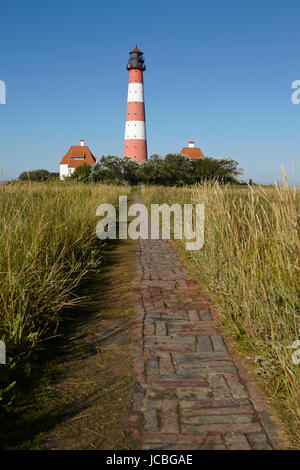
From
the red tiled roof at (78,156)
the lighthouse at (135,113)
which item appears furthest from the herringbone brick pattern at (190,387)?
the red tiled roof at (78,156)

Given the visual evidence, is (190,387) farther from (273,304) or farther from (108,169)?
(108,169)

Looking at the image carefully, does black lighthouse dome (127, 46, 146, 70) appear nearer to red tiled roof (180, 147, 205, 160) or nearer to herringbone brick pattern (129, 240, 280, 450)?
red tiled roof (180, 147, 205, 160)

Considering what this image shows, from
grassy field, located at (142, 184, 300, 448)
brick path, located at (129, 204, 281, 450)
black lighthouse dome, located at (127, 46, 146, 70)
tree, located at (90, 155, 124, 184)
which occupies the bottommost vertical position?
brick path, located at (129, 204, 281, 450)

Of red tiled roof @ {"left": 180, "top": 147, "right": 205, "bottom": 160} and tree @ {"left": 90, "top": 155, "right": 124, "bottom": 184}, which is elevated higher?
red tiled roof @ {"left": 180, "top": 147, "right": 205, "bottom": 160}

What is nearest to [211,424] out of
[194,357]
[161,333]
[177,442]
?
[177,442]

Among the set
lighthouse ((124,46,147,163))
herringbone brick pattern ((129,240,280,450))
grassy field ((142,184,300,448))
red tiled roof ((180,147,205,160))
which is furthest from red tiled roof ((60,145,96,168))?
grassy field ((142,184,300,448))

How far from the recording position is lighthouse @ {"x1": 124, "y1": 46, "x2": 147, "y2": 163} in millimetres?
41031

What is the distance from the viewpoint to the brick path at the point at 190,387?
6.38 ft

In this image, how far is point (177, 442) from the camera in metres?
1.90

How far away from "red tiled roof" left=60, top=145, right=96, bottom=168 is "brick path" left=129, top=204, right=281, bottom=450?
6069cm

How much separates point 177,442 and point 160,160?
136ft

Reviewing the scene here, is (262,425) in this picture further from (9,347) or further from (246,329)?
(9,347)

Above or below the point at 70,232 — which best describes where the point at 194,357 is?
below

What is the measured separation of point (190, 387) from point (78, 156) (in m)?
64.3
